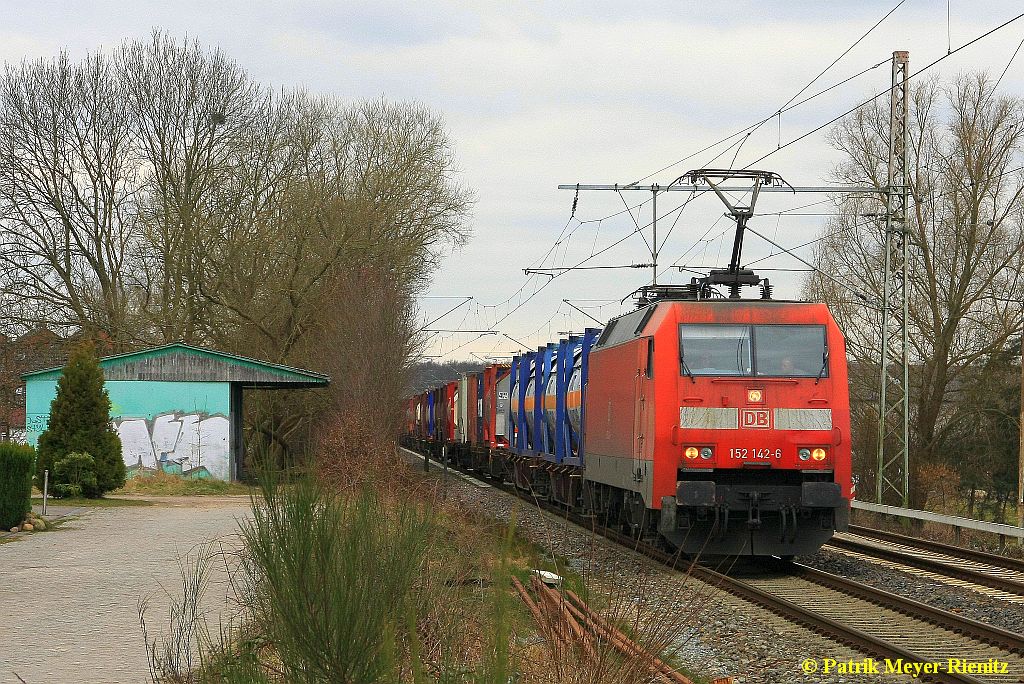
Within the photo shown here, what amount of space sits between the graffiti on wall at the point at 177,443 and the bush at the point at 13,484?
1397cm

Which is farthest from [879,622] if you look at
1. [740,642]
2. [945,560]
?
[945,560]

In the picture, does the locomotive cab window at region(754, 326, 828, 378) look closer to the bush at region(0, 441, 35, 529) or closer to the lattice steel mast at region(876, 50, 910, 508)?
the lattice steel mast at region(876, 50, 910, 508)

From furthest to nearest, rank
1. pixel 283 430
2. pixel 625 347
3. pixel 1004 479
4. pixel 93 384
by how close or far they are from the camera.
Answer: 1. pixel 283 430
2. pixel 1004 479
3. pixel 93 384
4. pixel 625 347

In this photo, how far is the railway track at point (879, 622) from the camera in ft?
29.4

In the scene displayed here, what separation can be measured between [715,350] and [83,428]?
18854 mm

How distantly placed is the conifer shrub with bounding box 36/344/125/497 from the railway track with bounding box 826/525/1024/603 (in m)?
17.0

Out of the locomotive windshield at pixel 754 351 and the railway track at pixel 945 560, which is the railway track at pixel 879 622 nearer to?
the railway track at pixel 945 560

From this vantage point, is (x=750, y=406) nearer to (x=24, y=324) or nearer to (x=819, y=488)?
(x=819, y=488)

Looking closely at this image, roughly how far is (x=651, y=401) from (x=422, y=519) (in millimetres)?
7372

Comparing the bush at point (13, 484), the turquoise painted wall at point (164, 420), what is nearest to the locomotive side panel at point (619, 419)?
the bush at point (13, 484)

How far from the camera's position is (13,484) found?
19.6 meters

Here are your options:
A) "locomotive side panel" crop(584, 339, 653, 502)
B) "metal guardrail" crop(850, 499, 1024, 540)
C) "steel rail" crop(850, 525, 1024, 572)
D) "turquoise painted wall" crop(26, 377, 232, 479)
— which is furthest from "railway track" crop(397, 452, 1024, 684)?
"turquoise painted wall" crop(26, 377, 232, 479)

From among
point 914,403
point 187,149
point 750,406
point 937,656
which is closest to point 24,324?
point 187,149

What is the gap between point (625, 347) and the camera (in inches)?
623
